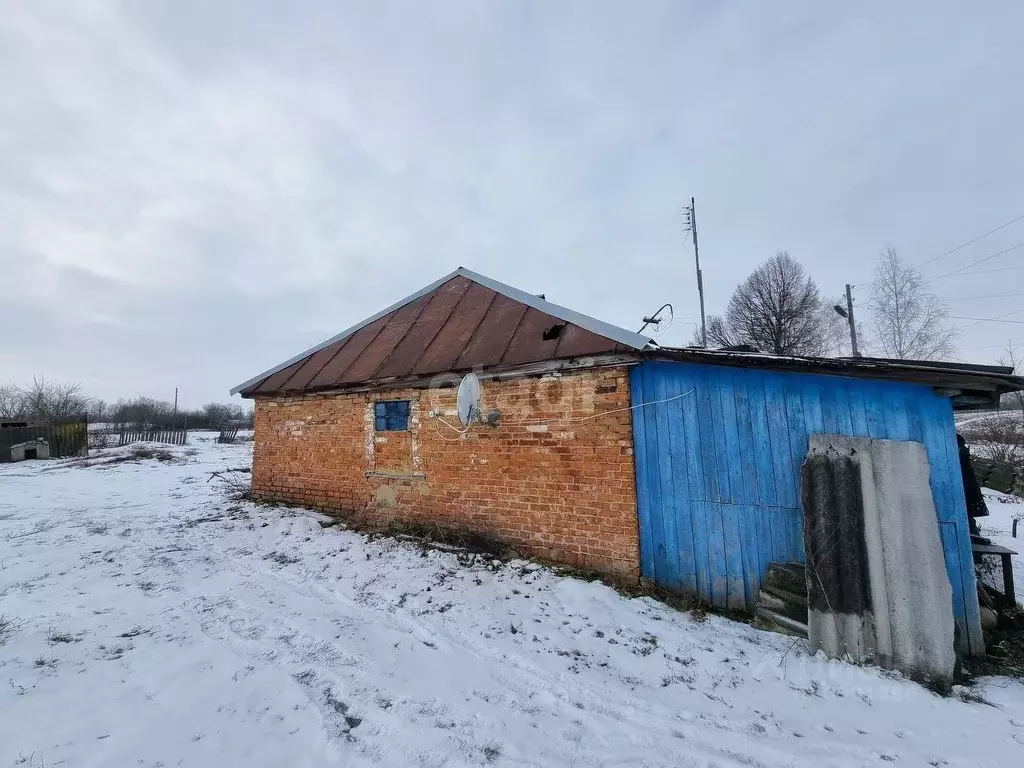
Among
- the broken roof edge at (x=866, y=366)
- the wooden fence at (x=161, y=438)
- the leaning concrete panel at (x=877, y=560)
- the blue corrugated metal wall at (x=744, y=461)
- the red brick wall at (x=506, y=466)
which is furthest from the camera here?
the wooden fence at (x=161, y=438)

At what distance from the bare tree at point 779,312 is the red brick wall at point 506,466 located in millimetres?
15466

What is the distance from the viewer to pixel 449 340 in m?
6.95

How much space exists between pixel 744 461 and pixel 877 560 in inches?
50.2

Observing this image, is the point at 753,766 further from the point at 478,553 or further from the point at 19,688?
the point at 19,688

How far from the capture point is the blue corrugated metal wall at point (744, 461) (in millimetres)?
3945

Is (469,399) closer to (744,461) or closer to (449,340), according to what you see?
(449,340)

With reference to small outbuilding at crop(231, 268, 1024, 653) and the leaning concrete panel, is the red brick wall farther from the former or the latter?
the leaning concrete panel

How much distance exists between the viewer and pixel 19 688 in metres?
2.81

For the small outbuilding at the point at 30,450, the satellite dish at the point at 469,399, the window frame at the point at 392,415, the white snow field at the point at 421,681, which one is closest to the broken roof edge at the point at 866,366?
the satellite dish at the point at 469,399

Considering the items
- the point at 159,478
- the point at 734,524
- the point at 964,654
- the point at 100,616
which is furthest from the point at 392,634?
the point at 159,478

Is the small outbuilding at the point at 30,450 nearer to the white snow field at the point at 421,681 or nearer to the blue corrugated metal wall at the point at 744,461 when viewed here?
the white snow field at the point at 421,681

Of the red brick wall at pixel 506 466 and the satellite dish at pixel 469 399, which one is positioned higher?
the satellite dish at pixel 469 399

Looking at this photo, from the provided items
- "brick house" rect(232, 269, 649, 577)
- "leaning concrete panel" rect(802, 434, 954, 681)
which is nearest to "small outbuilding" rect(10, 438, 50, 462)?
"brick house" rect(232, 269, 649, 577)

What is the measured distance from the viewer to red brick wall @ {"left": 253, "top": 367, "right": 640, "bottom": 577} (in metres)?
4.98
